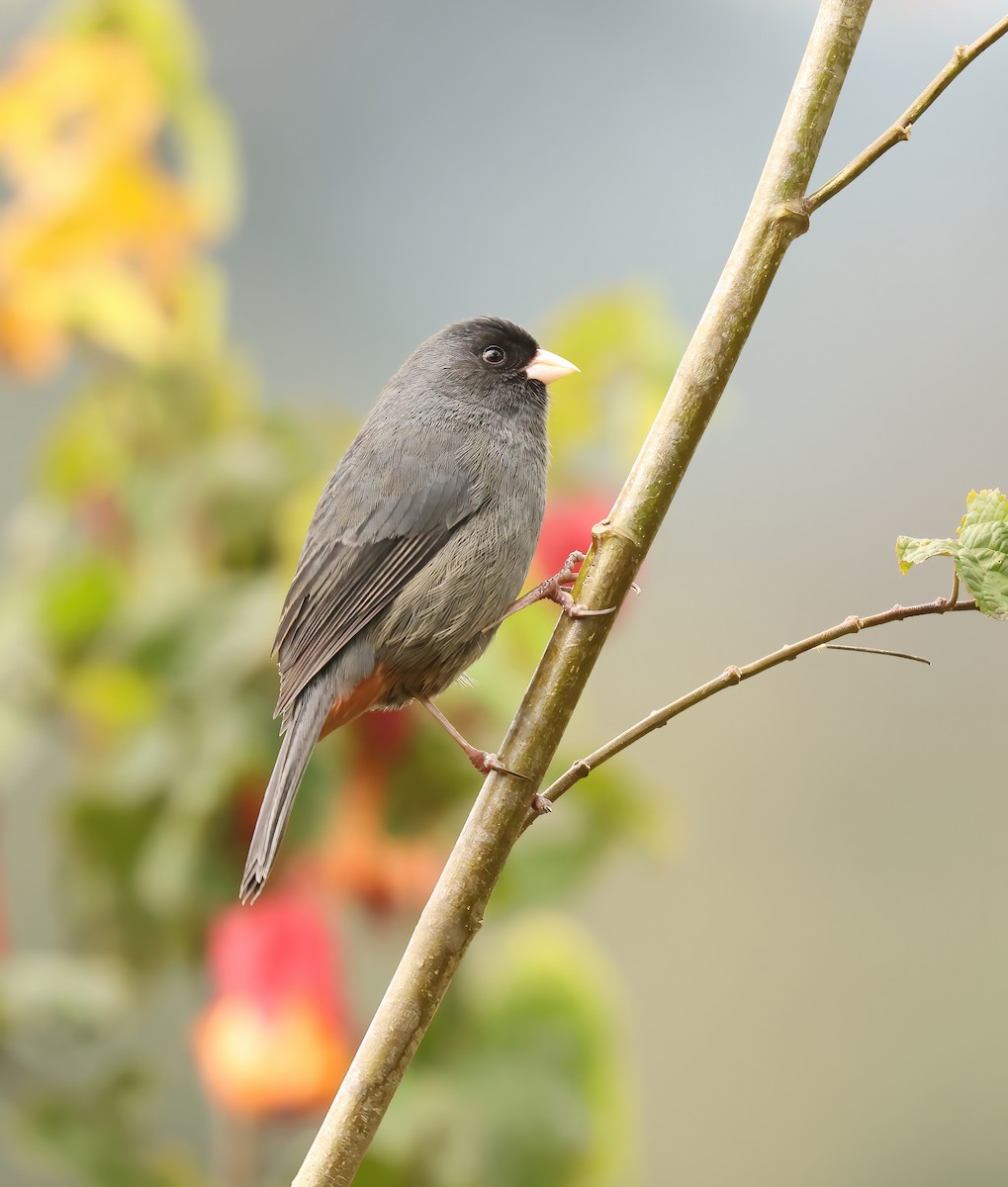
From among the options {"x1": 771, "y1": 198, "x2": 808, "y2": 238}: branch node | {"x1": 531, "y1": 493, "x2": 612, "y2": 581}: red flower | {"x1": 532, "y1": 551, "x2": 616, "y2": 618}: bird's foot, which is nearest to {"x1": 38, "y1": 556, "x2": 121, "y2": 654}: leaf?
{"x1": 531, "y1": 493, "x2": 612, "y2": 581}: red flower

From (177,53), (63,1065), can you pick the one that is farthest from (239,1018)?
(177,53)

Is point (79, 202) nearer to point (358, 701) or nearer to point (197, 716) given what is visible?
point (197, 716)

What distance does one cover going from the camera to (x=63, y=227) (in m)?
1.83

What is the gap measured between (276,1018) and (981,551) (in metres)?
1.19

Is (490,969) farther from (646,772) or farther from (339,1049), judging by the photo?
(646,772)

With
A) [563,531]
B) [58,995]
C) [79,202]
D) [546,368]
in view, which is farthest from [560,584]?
[79,202]

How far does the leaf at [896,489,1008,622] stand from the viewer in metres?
0.66

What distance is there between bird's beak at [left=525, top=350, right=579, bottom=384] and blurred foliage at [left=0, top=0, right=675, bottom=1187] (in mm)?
365

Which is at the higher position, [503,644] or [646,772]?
[646,772]

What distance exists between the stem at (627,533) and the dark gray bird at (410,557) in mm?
204

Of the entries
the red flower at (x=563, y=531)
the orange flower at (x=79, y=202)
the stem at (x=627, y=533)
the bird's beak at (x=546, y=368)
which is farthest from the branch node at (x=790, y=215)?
the orange flower at (x=79, y=202)

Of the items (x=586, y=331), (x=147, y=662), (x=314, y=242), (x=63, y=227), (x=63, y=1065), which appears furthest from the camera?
(x=314, y=242)

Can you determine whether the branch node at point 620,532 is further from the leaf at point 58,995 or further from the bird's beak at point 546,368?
the leaf at point 58,995

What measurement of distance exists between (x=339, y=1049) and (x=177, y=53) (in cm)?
144
